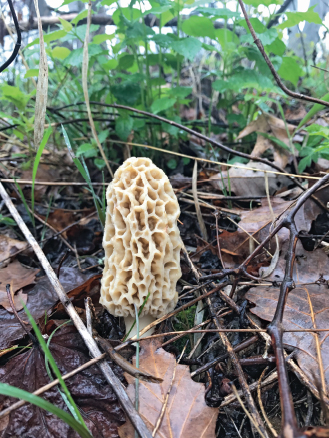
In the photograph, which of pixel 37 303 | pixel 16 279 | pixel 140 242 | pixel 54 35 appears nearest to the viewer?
pixel 140 242

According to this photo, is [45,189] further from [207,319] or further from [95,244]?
[207,319]

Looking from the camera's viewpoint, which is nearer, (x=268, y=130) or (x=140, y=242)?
(x=140, y=242)

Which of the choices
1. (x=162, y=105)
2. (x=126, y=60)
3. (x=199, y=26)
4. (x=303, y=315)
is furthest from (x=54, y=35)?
(x=303, y=315)

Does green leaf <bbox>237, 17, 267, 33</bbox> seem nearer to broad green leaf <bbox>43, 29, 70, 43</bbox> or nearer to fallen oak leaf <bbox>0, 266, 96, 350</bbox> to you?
broad green leaf <bbox>43, 29, 70, 43</bbox>

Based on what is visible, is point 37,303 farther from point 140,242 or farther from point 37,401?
point 37,401

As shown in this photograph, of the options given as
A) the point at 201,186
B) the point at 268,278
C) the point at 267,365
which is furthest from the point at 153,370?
the point at 201,186

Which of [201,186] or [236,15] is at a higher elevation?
[236,15]

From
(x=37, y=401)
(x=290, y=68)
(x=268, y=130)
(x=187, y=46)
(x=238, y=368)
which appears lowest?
(x=238, y=368)
